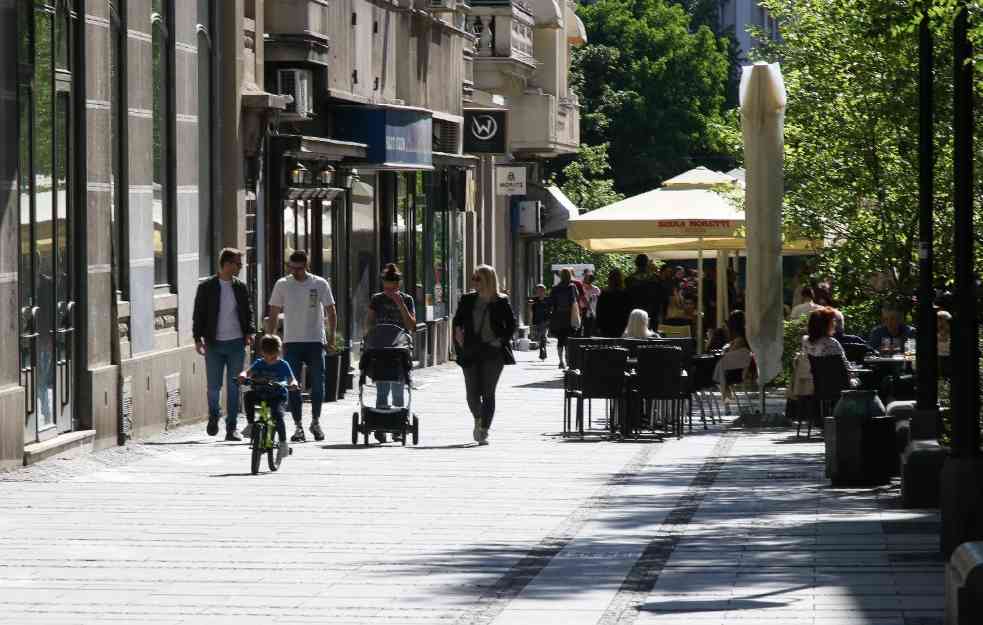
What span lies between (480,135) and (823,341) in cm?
2009

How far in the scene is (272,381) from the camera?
17.0 meters

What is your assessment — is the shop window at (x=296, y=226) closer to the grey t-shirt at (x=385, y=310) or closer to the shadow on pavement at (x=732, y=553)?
the grey t-shirt at (x=385, y=310)

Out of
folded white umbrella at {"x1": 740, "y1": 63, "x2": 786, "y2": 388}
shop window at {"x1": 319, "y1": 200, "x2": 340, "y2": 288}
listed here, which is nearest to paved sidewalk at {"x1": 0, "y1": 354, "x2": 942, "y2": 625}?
folded white umbrella at {"x1": 740, "y1": 63, "x2": 786, "y2": 388}

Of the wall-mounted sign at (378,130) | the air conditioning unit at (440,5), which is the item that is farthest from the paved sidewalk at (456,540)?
the air conditioning unit at (440,5)

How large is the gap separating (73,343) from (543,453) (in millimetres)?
3969

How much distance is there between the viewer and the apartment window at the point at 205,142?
23375 mm

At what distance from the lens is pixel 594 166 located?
67375 mm

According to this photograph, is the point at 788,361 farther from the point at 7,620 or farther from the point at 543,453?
the point at 7,620

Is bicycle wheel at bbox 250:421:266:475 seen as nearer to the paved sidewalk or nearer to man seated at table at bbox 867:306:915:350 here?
the paved sidewalk

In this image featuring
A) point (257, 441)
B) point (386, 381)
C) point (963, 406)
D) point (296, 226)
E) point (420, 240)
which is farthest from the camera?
point (420, 240)

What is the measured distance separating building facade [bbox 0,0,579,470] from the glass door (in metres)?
0.02

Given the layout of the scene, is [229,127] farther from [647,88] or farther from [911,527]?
[647,88]

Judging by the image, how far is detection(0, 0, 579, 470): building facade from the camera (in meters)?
17.4

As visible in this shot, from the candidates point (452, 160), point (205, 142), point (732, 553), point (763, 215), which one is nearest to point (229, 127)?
point (205, 142)
